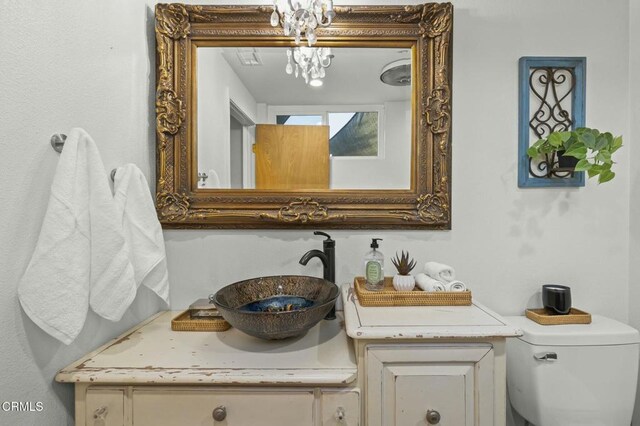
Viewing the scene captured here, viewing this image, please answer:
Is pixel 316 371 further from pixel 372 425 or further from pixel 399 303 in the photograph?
pixel 399 303

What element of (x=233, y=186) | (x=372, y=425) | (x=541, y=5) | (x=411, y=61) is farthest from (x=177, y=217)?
(x=541, y=5)

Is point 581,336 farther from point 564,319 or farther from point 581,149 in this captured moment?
Answer: point 581,149

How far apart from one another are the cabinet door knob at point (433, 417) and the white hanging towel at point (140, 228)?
0.91m

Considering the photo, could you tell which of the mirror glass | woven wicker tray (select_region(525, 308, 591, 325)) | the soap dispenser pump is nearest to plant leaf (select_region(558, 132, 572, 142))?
the mirror glass

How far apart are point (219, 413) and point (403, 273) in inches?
29.7

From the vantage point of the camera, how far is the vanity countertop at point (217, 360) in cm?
79

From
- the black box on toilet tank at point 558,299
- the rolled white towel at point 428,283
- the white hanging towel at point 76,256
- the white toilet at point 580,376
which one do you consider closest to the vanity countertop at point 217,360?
the white hanging towel at point 76,256

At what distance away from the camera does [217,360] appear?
0.87m

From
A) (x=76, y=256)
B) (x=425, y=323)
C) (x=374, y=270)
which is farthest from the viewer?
(x=374, y=270)

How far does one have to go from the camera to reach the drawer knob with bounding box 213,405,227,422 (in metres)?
0.79

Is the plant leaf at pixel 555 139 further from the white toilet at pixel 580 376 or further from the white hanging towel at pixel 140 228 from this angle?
the white hanging towel at pixel 140 228

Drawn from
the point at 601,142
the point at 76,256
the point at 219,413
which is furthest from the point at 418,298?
the point at 76,256

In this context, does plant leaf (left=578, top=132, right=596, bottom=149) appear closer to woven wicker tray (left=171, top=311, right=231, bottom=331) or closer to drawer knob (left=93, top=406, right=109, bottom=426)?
woven wicker tray (left=171, top=311, right=231, bottom=331)

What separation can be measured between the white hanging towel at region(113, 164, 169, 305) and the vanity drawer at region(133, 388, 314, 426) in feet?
1.15
